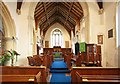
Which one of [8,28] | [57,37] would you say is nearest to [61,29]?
[57,37]

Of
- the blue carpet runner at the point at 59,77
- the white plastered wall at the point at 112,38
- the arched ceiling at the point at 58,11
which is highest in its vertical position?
the arched ceiling at the point at 58,11

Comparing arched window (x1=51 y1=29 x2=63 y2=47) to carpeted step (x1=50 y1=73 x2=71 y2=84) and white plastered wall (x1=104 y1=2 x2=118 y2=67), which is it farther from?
carpeted step (x1=50 y1=73 x2=71 y2=84)

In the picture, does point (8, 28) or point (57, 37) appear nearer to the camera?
point (8, 28)

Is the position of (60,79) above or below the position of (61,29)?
below

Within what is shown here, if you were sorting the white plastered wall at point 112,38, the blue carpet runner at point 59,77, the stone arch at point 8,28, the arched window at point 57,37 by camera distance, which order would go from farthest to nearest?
1. the arched window at point 57,37
2. the stone arch at point 8,28
3. the white plastered wall at point 112,38
4. the blue carpet runner at point 59,77

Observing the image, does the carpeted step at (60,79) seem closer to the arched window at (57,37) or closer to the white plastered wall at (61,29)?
the white plastered wall at (61,29)

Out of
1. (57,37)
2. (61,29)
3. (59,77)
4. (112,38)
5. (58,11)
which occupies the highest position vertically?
(58,11)

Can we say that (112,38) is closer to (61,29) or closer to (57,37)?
(61,29)

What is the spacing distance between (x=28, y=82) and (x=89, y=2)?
25.0 ft

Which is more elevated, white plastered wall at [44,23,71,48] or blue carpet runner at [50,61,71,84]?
white plastered wall at [44,23,71,48]

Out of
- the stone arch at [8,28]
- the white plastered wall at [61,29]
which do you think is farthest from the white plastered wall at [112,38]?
the white plastered wall at [61,29]

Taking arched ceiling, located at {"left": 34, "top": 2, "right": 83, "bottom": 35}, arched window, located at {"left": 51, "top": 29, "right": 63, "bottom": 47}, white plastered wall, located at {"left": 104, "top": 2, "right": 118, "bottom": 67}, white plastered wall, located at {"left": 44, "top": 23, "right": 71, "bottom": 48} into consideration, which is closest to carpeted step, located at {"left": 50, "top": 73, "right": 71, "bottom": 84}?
white plastered wall, located at {"left": 104, "top": 2, "right": 118, "bottom": 67}

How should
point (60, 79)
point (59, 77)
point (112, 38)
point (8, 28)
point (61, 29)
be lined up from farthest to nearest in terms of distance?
point (61, 29)
point (8, 28)
point (112, 38)
point (59, 77)
point (60, 79)

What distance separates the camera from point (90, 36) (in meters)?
9.99
